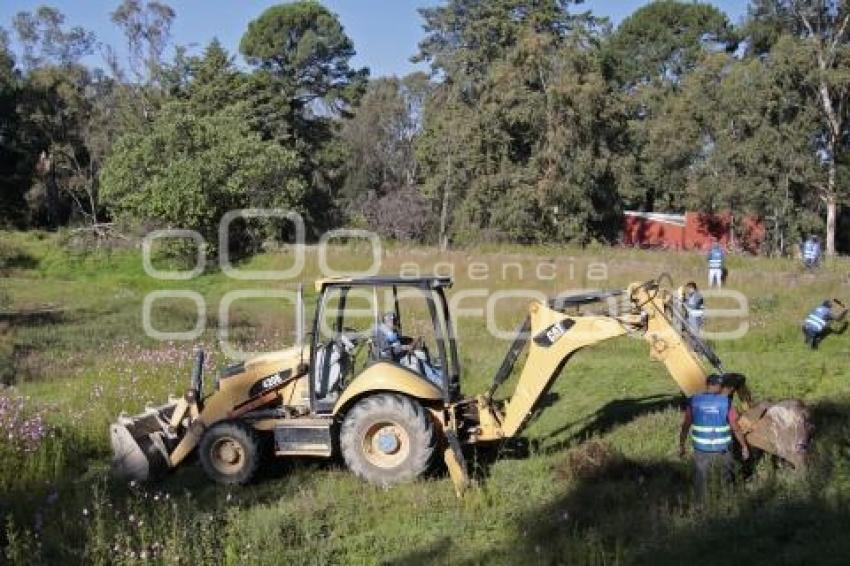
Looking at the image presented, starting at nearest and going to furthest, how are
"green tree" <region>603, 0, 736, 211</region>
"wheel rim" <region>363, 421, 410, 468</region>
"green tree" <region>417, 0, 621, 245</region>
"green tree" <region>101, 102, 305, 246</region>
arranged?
1. "wheel rim" <region>363, 421, 410, 468</region>
2. "green tree" <region>417, 0, 621, 245</region>
3. "green tree" <region>101, 102, 305, 246</region>
4. "green tree" <region>603, 0, 736, 211</region>

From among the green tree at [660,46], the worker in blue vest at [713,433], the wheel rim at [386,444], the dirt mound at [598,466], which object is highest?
the green tree at [660,46]

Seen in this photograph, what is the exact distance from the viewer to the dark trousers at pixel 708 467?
8.64 meters

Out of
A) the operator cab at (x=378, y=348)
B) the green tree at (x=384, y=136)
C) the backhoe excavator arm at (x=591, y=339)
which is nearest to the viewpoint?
the backhoe excavator arm at (x=591, y=339)

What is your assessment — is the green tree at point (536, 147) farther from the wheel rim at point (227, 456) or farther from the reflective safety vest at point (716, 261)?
the wheel rim at point (227, 456)

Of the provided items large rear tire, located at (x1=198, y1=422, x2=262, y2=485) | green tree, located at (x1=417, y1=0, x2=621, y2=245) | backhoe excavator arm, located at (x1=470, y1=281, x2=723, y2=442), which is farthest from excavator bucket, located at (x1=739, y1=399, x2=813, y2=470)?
green tree, located at (x1=417, y1=0, x2=621, y2=245)

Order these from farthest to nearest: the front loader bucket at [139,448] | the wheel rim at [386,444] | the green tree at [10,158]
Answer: the green tree at [10,158], the front loader bucket at [139,448], the wheel rim at [386,444]

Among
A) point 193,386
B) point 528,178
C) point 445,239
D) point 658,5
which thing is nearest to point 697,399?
point 193,386

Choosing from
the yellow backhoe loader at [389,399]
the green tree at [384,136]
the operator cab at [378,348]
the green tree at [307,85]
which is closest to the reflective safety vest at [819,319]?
the yellow backhoe loader at [389,399]

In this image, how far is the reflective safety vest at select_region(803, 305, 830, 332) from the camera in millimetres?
18016

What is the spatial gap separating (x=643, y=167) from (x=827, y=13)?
475 inches

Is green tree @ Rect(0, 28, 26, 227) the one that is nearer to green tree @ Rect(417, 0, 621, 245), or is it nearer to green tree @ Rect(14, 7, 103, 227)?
green tree @ Rect(14, 7, 103, 227)

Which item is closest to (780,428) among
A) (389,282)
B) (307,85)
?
(389,282)

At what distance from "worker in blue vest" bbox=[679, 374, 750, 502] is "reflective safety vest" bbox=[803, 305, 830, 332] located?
9.88 meters

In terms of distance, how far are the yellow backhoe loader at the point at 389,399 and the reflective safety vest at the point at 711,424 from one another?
80 cm
